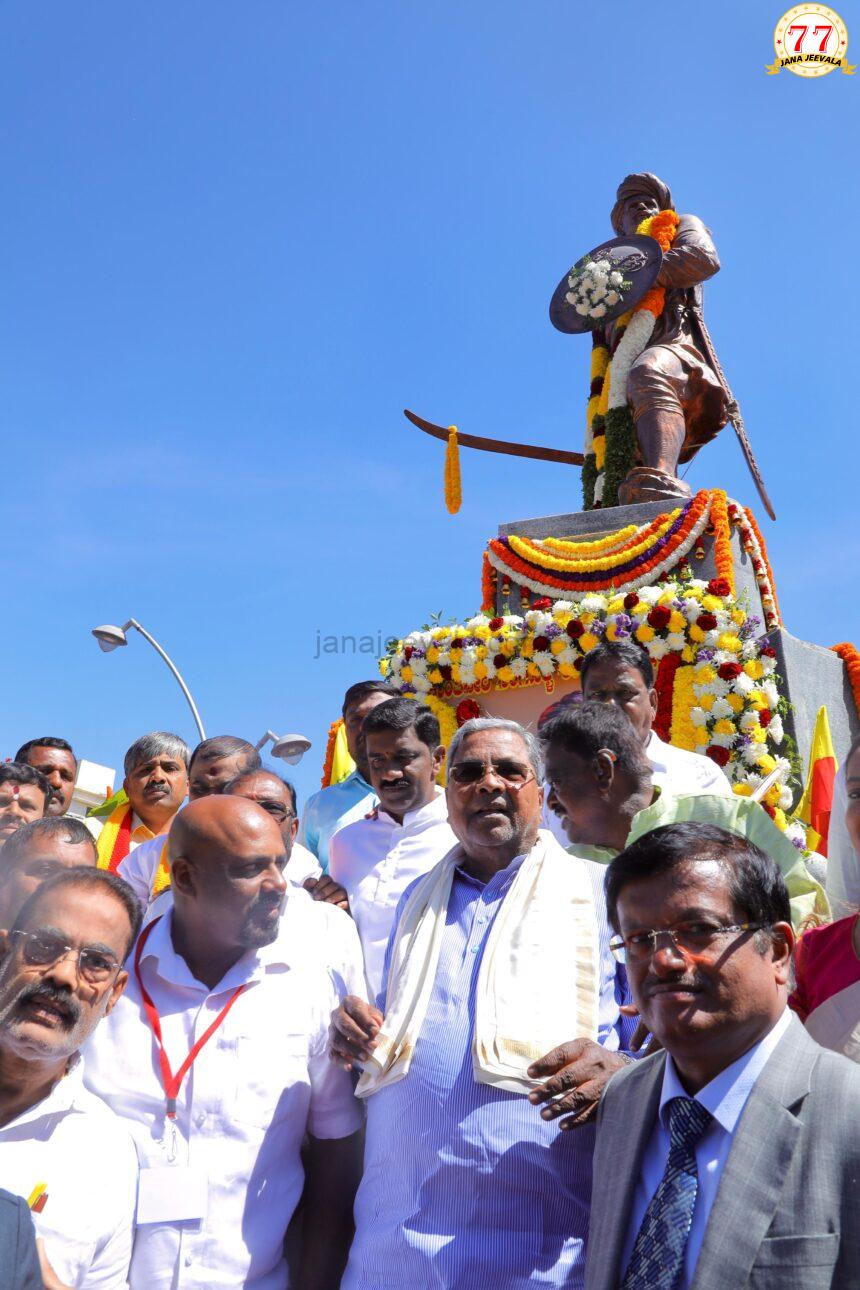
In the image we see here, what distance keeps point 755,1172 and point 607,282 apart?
10142 mm

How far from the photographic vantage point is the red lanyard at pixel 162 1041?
2.79 meters

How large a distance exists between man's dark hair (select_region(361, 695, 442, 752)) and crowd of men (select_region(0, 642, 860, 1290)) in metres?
1.00

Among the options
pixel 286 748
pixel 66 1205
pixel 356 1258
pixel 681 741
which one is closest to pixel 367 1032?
pixel 356 1258

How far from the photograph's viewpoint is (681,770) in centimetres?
497

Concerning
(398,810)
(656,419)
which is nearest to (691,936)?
(398,810)

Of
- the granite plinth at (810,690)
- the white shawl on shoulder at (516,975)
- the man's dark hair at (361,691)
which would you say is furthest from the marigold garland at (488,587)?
the white shawl on shoulder at (516,975)

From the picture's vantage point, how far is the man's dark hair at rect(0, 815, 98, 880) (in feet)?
12.1

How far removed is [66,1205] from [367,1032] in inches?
29.3

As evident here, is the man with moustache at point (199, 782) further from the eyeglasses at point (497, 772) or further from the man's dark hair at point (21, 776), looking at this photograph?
A: the eyeglasses at point (497, 772)

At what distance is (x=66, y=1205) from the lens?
97.2 inches

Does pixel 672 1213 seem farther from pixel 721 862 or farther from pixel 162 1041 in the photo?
pixel 162 1041

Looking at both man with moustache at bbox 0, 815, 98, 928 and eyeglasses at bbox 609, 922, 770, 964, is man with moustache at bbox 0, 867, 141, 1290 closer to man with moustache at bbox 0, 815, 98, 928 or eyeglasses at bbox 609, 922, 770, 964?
man with moustache at bbox 0, 815, 98, 928

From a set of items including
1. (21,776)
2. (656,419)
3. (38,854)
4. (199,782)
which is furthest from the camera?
(656,419)

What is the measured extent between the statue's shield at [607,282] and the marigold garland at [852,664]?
3706 millimetres
